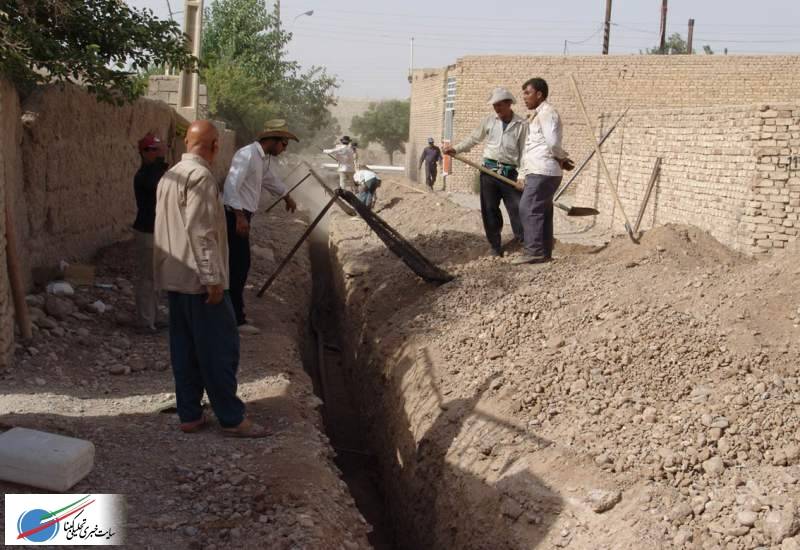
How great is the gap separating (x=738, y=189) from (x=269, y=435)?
19.9ft

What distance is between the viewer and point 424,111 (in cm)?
2653

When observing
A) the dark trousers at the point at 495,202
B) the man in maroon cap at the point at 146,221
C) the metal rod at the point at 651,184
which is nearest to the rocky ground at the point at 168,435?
the man in maroon cap at the point at 146,221

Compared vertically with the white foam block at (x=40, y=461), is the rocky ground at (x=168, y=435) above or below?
below

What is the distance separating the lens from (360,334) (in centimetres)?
862

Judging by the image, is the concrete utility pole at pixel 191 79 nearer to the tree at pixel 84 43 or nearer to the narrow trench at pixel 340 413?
the narrow trench at pixel 340 413

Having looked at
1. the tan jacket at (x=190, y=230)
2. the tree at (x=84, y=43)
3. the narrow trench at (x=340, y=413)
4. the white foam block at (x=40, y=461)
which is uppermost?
the tree at (x=84, y=43)

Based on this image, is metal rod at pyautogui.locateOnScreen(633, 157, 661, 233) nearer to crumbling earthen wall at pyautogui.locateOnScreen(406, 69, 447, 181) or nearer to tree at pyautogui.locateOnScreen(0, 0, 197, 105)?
tree at pyautogui.locateOnScreen(0, 0, 197, 105)

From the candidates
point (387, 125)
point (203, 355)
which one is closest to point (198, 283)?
point (203, 355)

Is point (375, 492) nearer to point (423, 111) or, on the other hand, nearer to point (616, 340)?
point (616, 340)

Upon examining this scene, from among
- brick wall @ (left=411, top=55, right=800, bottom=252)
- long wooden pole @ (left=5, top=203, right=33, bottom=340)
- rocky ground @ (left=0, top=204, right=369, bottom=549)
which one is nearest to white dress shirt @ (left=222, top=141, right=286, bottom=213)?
rocky ground @ (left=0, top=204, right=369, bottom=549)

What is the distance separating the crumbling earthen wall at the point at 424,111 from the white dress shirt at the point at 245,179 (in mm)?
17821

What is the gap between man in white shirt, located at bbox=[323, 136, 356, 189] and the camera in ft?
51.4

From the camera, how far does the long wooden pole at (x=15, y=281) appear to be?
5.61 meters

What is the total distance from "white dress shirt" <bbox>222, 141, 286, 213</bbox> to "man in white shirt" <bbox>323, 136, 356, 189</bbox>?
912 centimetres
